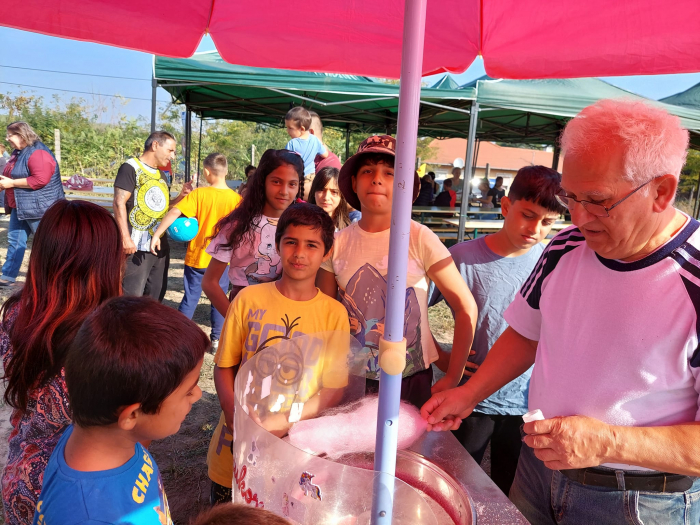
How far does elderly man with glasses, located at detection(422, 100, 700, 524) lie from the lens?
3.00 ft

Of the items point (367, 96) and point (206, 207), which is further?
point (367, 96)

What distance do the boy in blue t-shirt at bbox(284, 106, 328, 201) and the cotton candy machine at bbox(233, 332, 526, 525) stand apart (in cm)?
309

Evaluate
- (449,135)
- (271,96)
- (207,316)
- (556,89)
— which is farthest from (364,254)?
(449,135)

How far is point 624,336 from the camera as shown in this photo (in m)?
0.99

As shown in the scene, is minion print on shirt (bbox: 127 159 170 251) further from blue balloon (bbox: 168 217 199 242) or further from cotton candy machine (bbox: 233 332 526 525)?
cotton candy machine (bbox: 233 332 526 525)

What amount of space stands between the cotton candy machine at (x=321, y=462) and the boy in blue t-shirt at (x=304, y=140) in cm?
309

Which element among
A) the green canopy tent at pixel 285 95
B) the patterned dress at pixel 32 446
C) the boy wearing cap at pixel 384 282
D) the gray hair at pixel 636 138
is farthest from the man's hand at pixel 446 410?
the green canopy tent at pixel 285 95

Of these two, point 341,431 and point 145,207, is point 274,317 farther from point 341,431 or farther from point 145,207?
point 145,207

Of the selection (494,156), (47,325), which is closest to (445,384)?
(47,325)

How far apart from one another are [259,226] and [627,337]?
1643mm

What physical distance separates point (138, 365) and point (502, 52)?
59.0 inches

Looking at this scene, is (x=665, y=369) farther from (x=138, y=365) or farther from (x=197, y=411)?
(x=197, y=411)

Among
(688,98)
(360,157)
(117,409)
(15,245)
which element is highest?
(688,98)

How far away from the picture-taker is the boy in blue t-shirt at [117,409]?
0.89 metres
